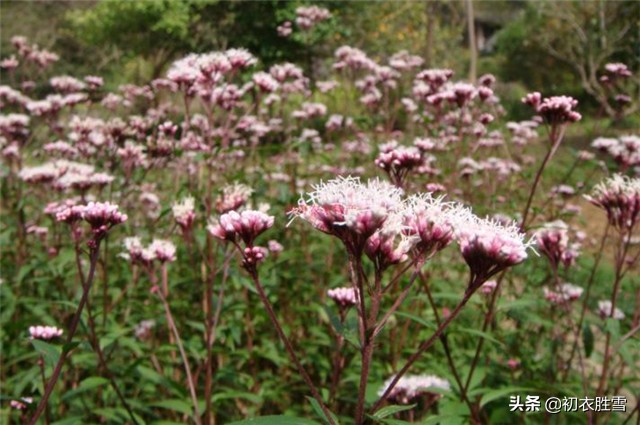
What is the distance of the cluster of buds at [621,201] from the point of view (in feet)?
7.93

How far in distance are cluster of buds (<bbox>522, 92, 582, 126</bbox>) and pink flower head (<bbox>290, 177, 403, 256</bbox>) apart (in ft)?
4.42

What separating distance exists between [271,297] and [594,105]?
2585 cm

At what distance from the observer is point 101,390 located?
126 inches

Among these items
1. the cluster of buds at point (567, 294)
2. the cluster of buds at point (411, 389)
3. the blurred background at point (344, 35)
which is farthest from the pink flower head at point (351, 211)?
the blurred background at point (344, 35)

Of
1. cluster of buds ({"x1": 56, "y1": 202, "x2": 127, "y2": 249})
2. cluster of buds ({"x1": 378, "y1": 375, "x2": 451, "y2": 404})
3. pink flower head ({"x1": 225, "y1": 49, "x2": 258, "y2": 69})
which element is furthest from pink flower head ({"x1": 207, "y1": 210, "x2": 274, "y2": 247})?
pink flower head ({"x1": 225, "y1": 49, "x2": 258, "y2": 69})

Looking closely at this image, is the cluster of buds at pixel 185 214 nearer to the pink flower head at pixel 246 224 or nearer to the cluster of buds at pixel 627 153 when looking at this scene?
the pink flower head at pixel 246 224

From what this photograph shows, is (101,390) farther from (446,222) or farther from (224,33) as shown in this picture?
(224,33)

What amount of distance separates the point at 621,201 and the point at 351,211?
146 centimetres

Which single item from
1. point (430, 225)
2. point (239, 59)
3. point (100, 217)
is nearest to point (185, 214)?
point (100, 217)

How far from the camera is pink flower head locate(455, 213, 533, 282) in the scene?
4.76ft

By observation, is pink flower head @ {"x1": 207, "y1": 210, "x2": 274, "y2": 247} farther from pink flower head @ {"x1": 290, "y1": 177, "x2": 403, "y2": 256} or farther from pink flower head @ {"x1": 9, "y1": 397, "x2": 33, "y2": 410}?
pink flower head @ {"x1": 9, "y1": 397, "x2": 33, "y2": 410}

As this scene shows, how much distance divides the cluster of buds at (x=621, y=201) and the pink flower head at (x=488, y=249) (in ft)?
3.71

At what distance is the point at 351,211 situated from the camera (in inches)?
57.1

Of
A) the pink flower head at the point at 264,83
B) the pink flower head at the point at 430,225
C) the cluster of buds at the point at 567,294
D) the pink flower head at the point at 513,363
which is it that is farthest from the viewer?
the pink flower head at the point at 264,83
